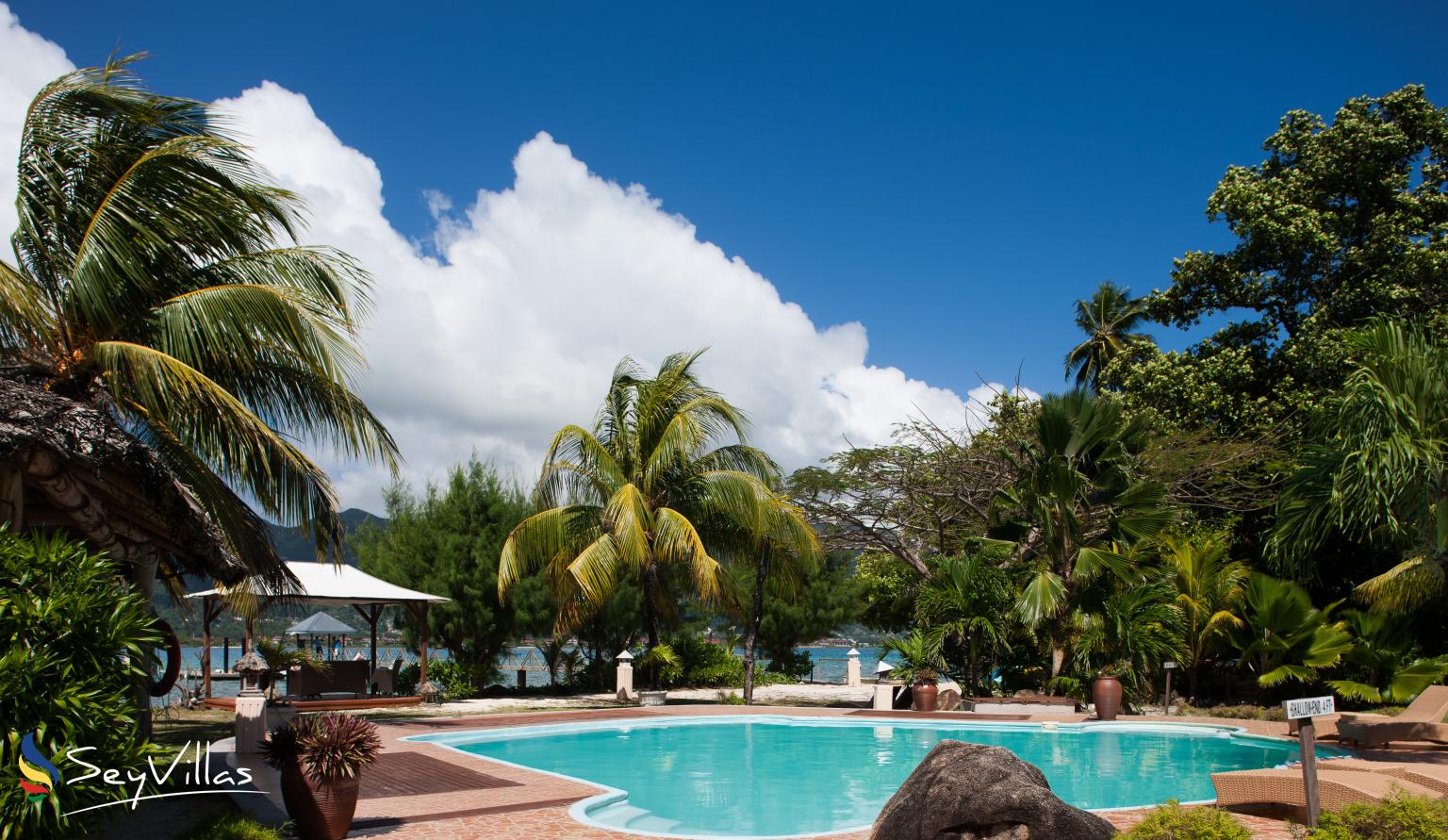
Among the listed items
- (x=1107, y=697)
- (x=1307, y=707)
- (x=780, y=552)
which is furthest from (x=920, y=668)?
(x=1307, y=707)

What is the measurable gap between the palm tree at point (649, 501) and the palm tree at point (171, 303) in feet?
30.2

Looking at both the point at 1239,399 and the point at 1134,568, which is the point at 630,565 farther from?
the point at 1239,399

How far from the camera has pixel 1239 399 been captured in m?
21.3

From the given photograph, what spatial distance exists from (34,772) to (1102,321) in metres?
36.9

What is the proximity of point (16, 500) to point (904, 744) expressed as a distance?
11.5 metres

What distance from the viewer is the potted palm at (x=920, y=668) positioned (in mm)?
17984

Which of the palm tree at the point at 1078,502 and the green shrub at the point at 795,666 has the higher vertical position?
the palm tree at the point at 1078,502

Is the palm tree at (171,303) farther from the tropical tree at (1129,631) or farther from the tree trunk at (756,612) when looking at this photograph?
the tropical tree at (1129,631)

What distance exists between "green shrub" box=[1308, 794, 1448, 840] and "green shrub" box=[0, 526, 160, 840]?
6.38m

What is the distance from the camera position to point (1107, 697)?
16.0m

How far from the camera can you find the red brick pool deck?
7.62 meters

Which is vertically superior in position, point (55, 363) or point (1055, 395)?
point (1055, 395)

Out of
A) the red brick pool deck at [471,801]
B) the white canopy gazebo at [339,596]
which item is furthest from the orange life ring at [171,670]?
the white canopy gazebo at [339,596]

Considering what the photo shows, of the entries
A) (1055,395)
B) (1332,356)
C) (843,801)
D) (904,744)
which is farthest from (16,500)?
(1332,356)
